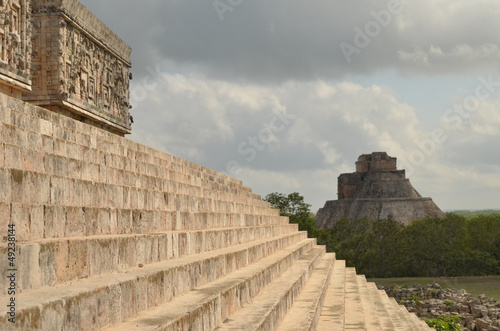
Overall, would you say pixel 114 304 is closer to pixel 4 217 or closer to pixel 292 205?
pixel 4 217

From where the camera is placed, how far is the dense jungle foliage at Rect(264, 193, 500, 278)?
1569 inches

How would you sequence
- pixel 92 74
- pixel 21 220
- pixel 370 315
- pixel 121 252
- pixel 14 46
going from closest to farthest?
pixel 21 220, pixel 121 252, pixel 370 315, pixel 14 46, pixel 92 74

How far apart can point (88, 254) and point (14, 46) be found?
9680 mm

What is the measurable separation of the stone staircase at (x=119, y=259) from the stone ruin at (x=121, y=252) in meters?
0.01

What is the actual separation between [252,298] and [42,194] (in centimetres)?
232

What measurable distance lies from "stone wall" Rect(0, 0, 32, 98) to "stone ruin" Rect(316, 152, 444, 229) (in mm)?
55698

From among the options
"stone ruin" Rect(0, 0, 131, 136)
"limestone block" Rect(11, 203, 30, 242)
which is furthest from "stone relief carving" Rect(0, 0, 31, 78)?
"limestone block" Rect(11, 203, 30, 242)

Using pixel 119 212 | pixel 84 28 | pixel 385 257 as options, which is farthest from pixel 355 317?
pixel 385 257

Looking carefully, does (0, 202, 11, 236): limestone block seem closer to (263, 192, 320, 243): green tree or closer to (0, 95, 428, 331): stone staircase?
(0, 95, 428, 331): stone staircase

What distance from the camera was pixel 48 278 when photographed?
3162mm

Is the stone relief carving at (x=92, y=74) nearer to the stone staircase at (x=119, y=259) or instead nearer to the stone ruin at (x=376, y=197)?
the stone staircase at (x=119, y=259)

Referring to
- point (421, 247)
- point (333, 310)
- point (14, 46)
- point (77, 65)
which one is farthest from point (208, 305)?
point (421, 247)

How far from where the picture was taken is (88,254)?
355 cm

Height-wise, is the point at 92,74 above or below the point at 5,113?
above
